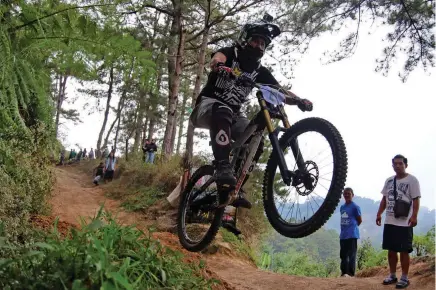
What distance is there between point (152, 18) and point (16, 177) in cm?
1417

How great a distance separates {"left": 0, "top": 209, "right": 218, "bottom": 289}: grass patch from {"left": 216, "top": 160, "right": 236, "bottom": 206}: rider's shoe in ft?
2.68

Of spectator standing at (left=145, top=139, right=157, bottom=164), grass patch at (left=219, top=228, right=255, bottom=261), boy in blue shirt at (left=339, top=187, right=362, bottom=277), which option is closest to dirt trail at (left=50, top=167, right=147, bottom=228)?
grass patch at (left=219, top=228, right=255, bottom=261)

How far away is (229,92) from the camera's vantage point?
12.3ft

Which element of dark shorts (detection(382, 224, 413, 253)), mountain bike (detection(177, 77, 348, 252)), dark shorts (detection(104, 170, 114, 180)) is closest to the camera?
mountain bike (detection(177, 77, 348, 252))

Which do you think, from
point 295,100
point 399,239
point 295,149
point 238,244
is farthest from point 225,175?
point 238,244

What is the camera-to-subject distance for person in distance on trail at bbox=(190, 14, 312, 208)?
11.5 feet

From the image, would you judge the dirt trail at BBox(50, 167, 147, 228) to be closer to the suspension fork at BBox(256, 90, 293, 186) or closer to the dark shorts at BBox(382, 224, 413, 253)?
the dark shorts at BBox(382, 224, 413, 253)

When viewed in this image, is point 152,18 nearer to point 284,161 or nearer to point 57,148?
point 57,148

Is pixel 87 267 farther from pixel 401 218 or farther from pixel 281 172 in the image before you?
pixel 401 218

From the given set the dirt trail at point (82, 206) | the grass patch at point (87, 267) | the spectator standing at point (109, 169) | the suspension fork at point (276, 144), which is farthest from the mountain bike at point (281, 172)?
the spectator standing at point (109, 169)

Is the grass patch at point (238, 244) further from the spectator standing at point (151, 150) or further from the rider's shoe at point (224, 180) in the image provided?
the spectator standing at point (151, 150)

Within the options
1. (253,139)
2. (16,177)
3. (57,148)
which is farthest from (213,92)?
(16,177)

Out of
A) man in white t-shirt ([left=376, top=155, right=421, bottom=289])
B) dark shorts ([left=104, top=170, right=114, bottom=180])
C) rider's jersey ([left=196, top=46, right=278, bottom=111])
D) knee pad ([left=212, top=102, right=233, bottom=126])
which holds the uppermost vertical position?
rider's jersey ([left=196, top=46, right=278, bottom=111])

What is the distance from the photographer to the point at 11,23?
2633mm
